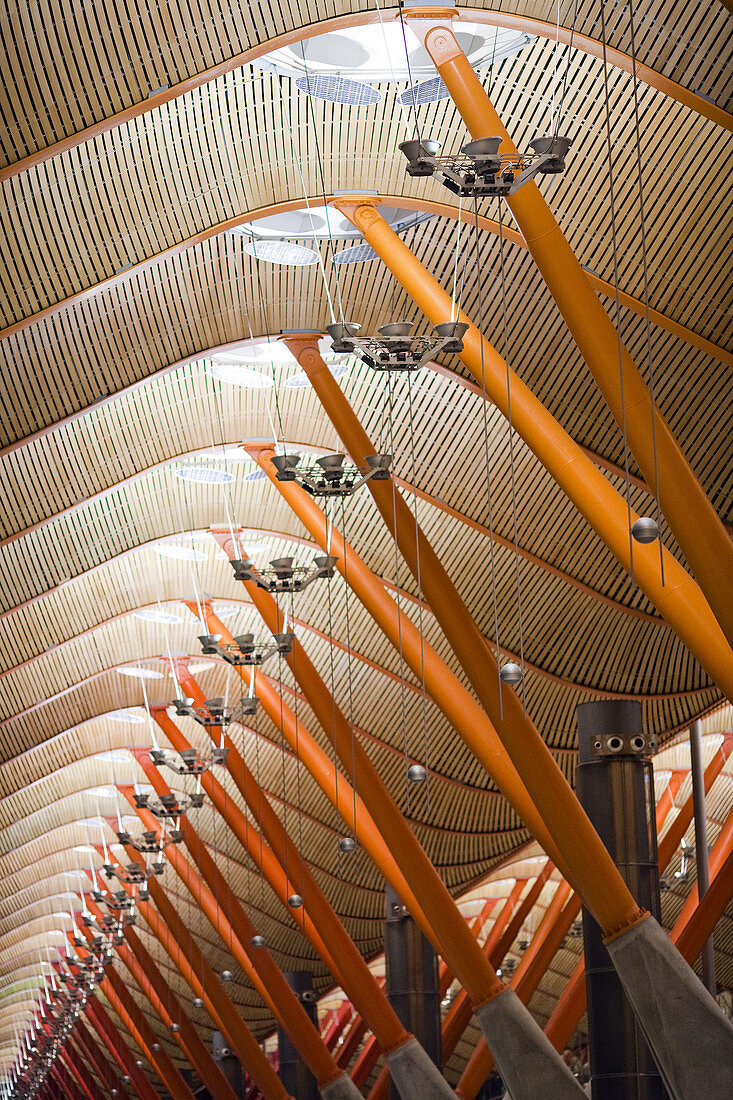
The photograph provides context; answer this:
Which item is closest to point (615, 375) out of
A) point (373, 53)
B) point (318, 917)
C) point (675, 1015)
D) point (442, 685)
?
point (373, 53)

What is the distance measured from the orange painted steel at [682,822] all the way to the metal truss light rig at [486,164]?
17.4 m

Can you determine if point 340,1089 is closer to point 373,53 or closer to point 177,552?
point 177,552

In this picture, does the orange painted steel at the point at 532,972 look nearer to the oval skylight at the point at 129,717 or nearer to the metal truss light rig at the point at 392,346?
the oval skylight at the point at 129,717

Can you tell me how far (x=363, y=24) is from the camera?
16672 millimetres

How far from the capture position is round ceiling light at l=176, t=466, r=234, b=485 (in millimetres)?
30391

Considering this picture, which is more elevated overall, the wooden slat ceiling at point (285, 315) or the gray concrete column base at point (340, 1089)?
the wooden slat ceiling at point (285, 315)

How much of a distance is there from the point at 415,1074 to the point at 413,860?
17.2 feet

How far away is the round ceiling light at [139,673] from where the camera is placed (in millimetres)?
39844

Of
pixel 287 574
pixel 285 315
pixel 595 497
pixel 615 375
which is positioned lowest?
pixel 615 375

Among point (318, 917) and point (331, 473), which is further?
point (318, 917)

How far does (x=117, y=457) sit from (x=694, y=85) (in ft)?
44.4

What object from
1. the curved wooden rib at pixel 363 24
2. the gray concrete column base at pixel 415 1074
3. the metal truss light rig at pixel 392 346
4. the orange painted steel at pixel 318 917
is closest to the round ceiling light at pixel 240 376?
the orange painted steel at pixel 318 917

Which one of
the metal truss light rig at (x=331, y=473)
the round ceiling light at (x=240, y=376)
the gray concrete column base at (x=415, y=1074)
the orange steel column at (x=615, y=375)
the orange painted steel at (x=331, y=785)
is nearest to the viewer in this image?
the orange steel column at (x=615, y=375)

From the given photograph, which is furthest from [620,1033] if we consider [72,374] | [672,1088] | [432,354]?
[72,374]
